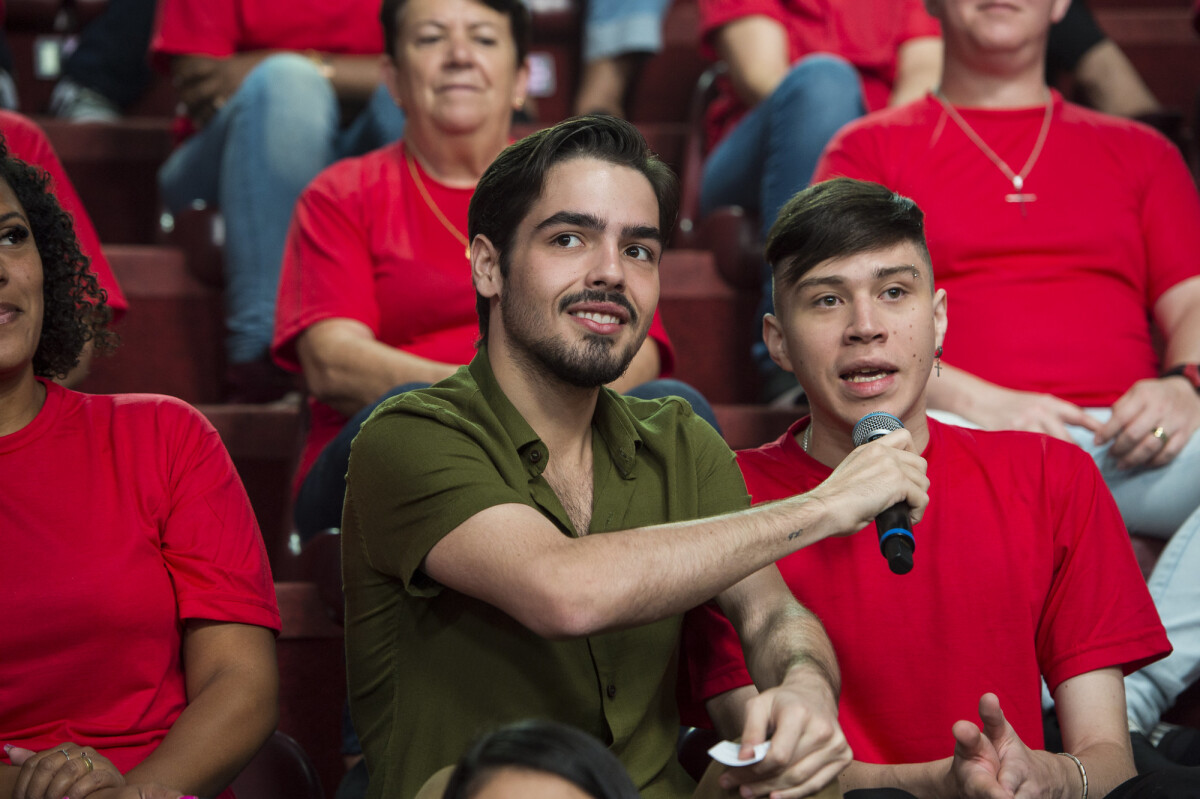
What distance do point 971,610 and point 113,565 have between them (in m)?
0.81

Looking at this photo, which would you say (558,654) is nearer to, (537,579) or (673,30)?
(537,579)

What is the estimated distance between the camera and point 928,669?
1271 mm

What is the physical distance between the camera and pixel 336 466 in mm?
1627

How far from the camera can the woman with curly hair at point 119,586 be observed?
115cm

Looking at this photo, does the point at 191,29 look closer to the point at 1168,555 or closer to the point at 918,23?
the point at 918,23

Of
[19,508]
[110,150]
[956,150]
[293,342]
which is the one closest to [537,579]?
[19,508]

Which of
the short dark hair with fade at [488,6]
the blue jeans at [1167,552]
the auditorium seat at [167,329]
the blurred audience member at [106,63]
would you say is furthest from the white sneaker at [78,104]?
the blue jeans at [1167,552]

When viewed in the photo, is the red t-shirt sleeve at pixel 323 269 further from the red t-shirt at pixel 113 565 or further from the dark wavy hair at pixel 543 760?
the dark wavy hair at pixel 543 760

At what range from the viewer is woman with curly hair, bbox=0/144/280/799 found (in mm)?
1150

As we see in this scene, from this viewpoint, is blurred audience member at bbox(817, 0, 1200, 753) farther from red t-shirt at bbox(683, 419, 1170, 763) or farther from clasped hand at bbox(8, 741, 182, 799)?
clasped hand at bbox(8, 741, 182, 799)

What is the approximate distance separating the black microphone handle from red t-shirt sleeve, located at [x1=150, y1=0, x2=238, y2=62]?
1.68 meters

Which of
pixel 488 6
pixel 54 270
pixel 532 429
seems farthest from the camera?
pixel 488 6

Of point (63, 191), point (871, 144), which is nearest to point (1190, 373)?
point (871, 144)

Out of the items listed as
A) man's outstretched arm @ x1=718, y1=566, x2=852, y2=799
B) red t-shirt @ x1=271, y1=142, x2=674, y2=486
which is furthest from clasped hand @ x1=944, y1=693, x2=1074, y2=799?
red t-shirt @ x1=271, y1=142, x2=674, y2=486
